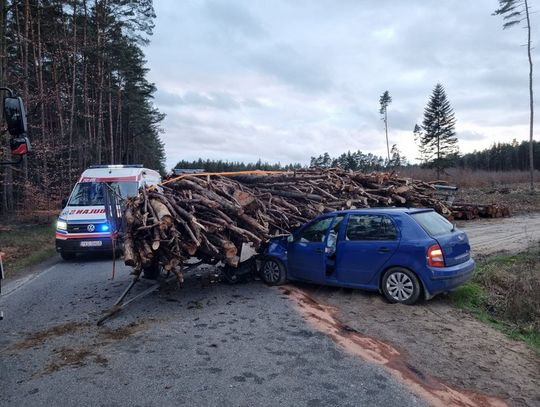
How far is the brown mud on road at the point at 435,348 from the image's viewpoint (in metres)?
4.52

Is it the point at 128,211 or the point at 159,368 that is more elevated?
the point at 128,211

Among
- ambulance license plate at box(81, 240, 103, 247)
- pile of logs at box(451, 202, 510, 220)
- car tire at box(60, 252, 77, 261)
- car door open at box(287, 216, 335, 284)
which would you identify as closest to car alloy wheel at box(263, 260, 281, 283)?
car door open at box(287, 216, 335, 284)

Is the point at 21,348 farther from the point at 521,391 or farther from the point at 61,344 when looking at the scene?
the point at 521,391

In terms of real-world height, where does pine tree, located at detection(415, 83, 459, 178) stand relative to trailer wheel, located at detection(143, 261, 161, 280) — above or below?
above

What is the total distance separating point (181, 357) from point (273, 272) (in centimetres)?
384

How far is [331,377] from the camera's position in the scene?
4.61 m

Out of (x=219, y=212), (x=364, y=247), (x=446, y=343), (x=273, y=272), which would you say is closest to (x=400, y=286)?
(x=364, y=247)

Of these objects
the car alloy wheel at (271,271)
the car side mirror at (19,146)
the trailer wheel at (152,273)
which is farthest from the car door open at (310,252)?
the car side mirror at (19,146)

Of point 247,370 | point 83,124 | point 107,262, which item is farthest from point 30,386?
point 83,124

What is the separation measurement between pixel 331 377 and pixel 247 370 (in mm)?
890

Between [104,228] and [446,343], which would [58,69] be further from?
[446,343]

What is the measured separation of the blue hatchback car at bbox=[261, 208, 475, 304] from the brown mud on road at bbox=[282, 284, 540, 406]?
1.21 ft

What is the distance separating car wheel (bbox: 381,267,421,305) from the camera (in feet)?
23.3

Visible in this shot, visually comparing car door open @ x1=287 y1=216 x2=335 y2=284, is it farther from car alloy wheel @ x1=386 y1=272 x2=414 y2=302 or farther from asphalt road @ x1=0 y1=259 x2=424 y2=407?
car alloy wheel @ x1=386 y1=272 x2=414 y2=302
